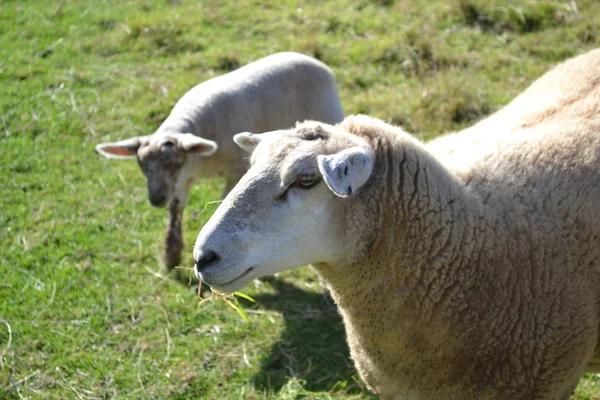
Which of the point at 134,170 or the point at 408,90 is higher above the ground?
the point at 408,90

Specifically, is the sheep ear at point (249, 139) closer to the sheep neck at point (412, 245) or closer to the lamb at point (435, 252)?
the lamb at point (435, 252)

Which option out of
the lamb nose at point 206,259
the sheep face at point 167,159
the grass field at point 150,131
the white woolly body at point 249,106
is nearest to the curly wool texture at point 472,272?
the lamb nose at point 206,259

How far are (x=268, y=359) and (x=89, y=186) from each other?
3.07 metres

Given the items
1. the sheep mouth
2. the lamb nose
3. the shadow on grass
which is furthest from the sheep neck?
the shadow on grass

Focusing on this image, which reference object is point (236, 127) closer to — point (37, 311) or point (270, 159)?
point (37, 311)

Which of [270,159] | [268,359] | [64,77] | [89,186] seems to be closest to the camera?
[270,159]

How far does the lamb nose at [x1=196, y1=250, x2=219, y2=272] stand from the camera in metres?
2.88

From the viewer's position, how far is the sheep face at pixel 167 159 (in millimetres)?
5641

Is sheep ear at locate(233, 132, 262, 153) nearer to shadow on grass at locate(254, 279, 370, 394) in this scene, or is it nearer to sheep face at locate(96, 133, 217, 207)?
shadow on grass at locate(254, 279, 370, 394)

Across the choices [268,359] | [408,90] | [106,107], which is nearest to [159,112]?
[106,107]

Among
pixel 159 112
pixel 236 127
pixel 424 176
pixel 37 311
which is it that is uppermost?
pixel 424 176

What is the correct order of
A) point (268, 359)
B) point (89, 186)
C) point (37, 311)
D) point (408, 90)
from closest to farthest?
point (268, 359) < point (37, 311) < point (89, 186) < point (408, 90)

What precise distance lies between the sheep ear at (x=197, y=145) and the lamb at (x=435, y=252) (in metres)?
2.43

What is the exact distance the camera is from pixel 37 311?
17.2 feet
